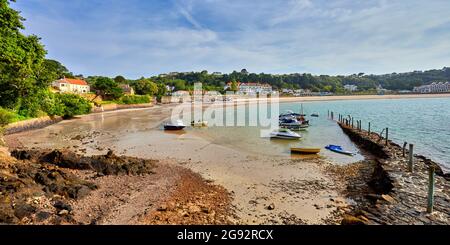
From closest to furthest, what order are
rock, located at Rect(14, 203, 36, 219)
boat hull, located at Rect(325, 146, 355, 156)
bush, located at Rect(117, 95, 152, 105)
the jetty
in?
rock, located at Rect(14, 203, 36, 219) → the jetty → boat hull, located at Rect(325, 146, 355, 156) → bush, located at Rect(117, 95, 152, 105)

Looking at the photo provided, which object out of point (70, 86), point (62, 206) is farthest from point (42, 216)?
point (70, 86)

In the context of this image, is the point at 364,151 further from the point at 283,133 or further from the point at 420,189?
the point at 420,189

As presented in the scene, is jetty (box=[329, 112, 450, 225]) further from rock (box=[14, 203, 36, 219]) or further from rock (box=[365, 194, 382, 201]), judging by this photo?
rock (box=[14, 203, 36, 219])

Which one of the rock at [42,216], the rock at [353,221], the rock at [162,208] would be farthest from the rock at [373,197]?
the rock at [42,216]

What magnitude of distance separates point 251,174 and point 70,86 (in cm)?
7172

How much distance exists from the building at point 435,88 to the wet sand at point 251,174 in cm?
18797

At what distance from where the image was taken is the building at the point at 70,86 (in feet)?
213

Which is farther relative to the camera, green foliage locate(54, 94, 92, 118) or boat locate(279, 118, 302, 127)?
green foliage locate(54, 94, 92, 118)

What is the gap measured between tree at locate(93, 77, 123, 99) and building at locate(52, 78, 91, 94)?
19.0ft

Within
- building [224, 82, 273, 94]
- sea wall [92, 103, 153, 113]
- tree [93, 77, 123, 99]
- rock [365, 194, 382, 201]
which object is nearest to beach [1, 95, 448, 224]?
rock [365, 194, 382, 201]

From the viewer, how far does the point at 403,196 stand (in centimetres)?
962

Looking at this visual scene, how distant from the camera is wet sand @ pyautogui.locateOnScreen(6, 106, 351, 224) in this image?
9453 millimetres

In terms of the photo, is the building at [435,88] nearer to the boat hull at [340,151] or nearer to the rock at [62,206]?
the boat hull at [340,151]
